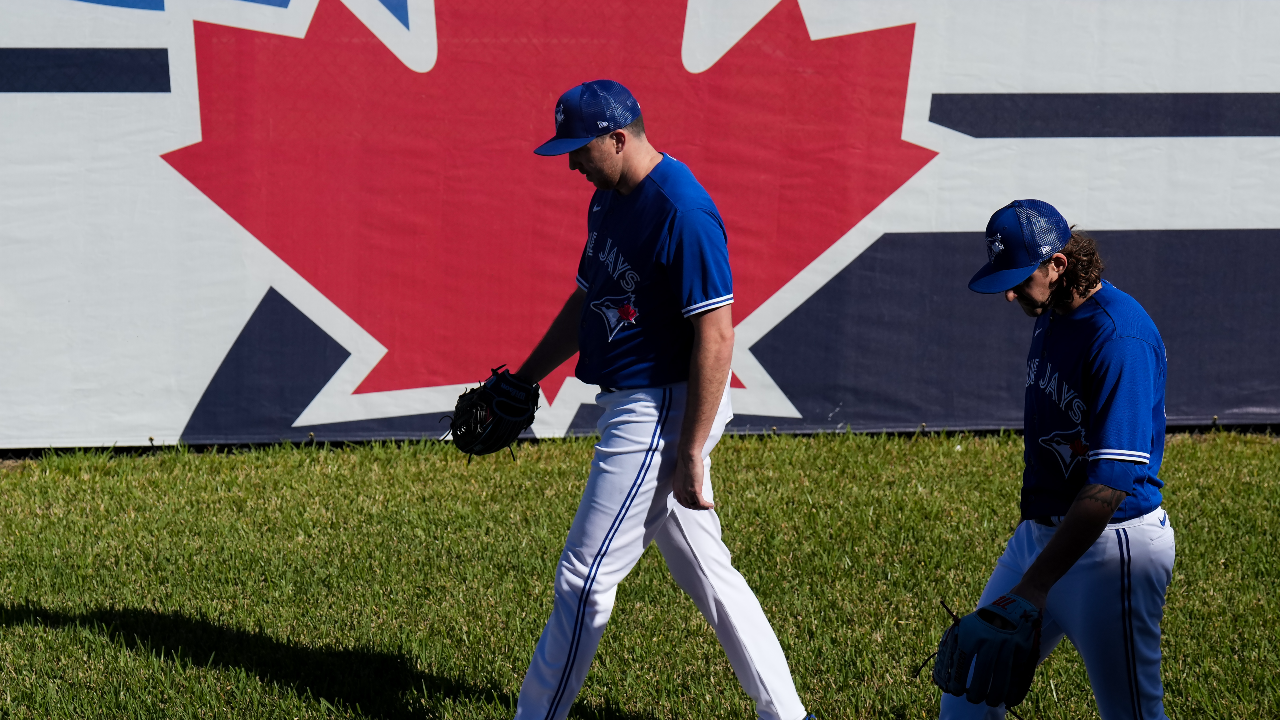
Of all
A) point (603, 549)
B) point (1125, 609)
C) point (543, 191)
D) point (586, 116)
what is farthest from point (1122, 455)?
point (543, 191)

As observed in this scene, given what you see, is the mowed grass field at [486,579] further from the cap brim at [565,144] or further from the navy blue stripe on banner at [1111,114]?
the navy blue stripe on banner at [1111,114]

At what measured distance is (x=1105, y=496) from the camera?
251cm

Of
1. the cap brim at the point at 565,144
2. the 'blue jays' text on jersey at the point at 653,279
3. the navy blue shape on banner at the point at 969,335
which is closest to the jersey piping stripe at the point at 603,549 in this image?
the 'blue jays' text on jersey at the point at 653,279

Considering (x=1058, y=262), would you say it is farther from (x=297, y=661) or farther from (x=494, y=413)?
(x=297, y=661)

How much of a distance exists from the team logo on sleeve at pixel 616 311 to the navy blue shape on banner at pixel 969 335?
161 inches

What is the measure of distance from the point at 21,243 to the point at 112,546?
249 centimetres

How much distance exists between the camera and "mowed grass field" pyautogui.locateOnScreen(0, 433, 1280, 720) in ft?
13.1

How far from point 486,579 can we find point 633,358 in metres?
2.07

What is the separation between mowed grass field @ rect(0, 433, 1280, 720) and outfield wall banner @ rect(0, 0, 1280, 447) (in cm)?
50

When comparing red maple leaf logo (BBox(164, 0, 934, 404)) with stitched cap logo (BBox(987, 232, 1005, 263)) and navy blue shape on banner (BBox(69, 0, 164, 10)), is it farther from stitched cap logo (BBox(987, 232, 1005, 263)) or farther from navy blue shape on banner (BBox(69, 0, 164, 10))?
stitched cap logo (BBox(987, 232, 1005, 263))

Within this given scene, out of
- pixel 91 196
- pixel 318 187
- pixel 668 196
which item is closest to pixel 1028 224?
pixel 668 196

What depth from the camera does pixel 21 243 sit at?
6848 millimetres

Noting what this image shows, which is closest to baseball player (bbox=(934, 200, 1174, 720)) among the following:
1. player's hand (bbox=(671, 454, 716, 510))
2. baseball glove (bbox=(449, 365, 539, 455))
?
player's hand (bbox=(671, 454, 716, 510))

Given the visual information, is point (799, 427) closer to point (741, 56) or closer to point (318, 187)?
point (741, 56)
